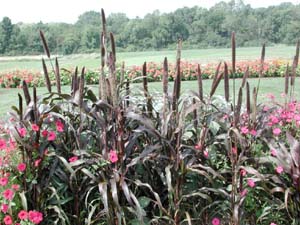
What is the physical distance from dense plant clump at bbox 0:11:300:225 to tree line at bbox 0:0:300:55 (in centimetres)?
2406

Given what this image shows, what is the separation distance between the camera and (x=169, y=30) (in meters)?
30.6

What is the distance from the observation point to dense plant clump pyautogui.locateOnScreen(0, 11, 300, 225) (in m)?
2.60

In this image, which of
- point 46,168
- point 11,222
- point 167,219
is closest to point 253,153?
point 167,219

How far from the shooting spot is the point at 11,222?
2.55 meters

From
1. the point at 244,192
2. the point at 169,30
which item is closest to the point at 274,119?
the point at 244,192

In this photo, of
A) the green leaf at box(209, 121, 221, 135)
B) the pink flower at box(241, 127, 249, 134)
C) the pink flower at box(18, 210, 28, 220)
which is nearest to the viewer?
the pink flower at box(18, 210, 28, 220)

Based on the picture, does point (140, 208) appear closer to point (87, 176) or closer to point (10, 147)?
point (87, 176)

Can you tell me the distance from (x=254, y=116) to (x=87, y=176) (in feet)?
3.45

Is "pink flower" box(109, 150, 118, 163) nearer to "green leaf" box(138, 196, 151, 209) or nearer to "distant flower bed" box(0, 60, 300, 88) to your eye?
"green leaf" box(138, 196, 151, 209)

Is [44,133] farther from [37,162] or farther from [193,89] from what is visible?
[193,89]

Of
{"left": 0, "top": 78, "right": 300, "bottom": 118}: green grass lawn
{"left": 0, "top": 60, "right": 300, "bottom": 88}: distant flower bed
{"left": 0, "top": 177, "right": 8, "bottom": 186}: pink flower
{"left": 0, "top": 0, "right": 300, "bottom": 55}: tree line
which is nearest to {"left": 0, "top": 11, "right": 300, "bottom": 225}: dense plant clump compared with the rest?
{"left": 0, "top": 177, "right": 8, "bottom": 186}: pink flower

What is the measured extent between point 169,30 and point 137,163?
28.4m

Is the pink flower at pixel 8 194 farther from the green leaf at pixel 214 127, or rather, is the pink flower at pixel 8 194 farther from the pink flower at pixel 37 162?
the green leaf at pixel 214 127

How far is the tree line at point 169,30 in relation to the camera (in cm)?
2813
